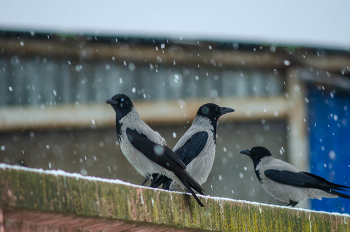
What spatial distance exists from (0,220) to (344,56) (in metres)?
7.60

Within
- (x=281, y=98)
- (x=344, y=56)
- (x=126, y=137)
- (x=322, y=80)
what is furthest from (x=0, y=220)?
(x=344, y=56)

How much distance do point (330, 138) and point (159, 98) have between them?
3.50 m

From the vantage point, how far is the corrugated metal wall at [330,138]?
752 centimetres

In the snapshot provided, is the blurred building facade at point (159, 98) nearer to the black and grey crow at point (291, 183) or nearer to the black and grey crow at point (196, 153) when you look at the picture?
the black and grey crow at point (291, 183)

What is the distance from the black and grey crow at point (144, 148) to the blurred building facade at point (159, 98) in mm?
3034

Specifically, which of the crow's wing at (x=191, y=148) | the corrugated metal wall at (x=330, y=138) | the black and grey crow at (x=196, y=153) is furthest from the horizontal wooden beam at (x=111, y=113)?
the crow's wing at (x=191, y=148)

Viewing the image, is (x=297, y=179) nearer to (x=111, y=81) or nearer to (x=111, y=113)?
(x=111, y=113)

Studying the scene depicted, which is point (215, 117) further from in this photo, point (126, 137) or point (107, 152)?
point (107, 152)

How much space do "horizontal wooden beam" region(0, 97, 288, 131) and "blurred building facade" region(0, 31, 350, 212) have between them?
16 millimetres

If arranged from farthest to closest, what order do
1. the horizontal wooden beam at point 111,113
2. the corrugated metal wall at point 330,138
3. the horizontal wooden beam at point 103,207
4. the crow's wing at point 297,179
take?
the corrugated metal wall at point 330,138 < the horizontal wooden beam at point 111,113 < the crow's wing at point 297,179 < the horizontal wooden beam at point 103,207

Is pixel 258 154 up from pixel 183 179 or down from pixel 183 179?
up

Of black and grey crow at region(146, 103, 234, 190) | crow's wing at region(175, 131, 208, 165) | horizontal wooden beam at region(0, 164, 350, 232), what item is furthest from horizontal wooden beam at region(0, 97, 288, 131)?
horizontal wooden beam at region(0, 164, 350, 232)

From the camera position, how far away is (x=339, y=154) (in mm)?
7816

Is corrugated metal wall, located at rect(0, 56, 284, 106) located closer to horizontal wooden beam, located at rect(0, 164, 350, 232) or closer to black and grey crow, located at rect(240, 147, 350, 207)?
black and grey crow, located at rect(240, 147, 350, 207)
